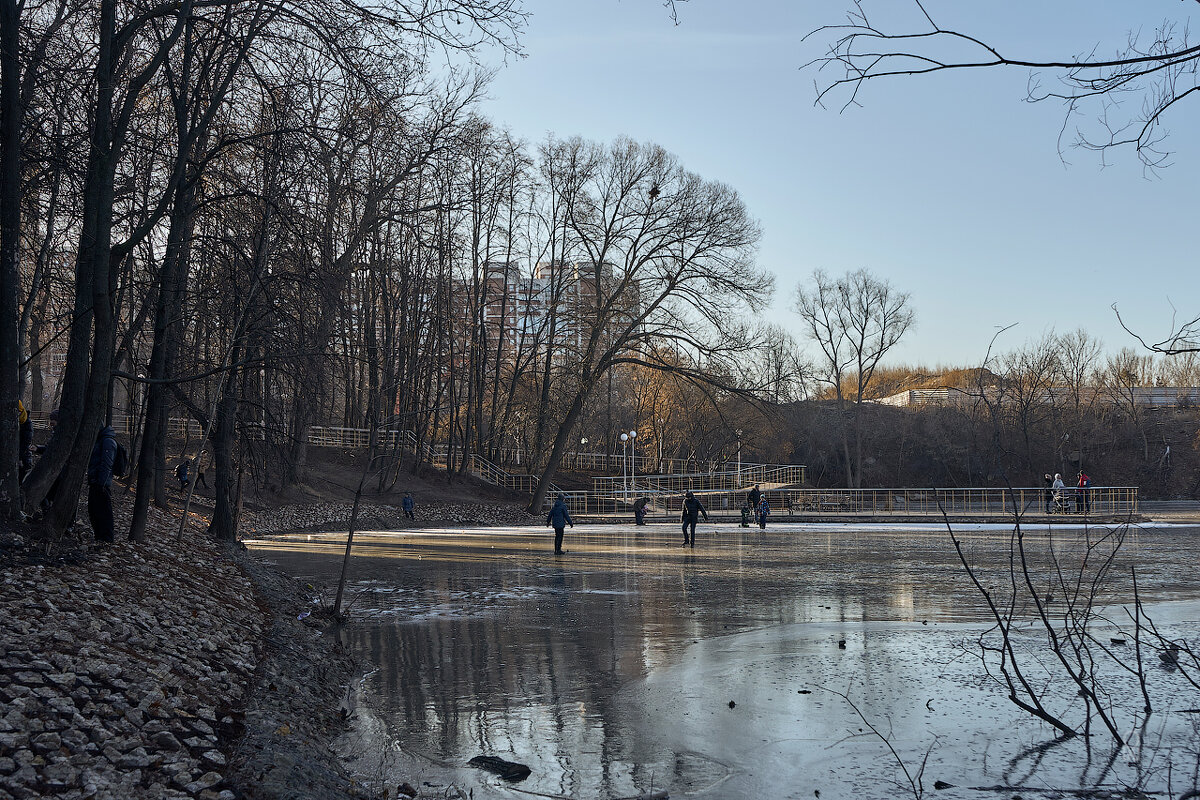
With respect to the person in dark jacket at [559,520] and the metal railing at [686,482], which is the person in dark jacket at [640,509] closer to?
the metal railing at [686,482]

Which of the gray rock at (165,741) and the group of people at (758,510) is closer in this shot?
the gray rock at (165,741)

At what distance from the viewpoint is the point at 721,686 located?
880 cm

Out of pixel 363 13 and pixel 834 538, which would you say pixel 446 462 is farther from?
pixel 363 13

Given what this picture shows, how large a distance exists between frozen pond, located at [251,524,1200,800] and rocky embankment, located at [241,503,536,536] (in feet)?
50.3

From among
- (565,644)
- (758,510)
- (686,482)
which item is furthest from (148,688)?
(686,482)

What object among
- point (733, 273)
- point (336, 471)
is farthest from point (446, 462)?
point (733, 273)

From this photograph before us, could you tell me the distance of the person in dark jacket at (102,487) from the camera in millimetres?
11906

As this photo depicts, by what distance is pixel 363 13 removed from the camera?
10039 mm

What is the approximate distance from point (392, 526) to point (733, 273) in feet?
56.8

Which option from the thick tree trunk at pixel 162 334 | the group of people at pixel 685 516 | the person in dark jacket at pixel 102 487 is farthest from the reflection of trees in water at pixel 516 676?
the group of people at pixel 685 516

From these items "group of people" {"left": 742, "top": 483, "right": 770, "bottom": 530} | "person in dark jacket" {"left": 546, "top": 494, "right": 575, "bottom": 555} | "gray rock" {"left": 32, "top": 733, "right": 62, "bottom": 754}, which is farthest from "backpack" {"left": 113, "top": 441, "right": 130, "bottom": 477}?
"group of people" {"left": 742, "top": 483, "right": 770, "bottom": 530}

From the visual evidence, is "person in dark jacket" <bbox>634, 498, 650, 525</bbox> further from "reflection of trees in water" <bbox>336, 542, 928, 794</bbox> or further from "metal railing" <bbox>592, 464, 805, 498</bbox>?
"reflection of trees in water" <bbox>336, 542, 928, 794</bbox>

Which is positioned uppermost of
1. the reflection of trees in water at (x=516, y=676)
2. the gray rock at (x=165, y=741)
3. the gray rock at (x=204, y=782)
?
the gray rock at (x=165, y=741)

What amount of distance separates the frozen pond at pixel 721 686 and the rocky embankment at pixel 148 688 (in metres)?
0.66
